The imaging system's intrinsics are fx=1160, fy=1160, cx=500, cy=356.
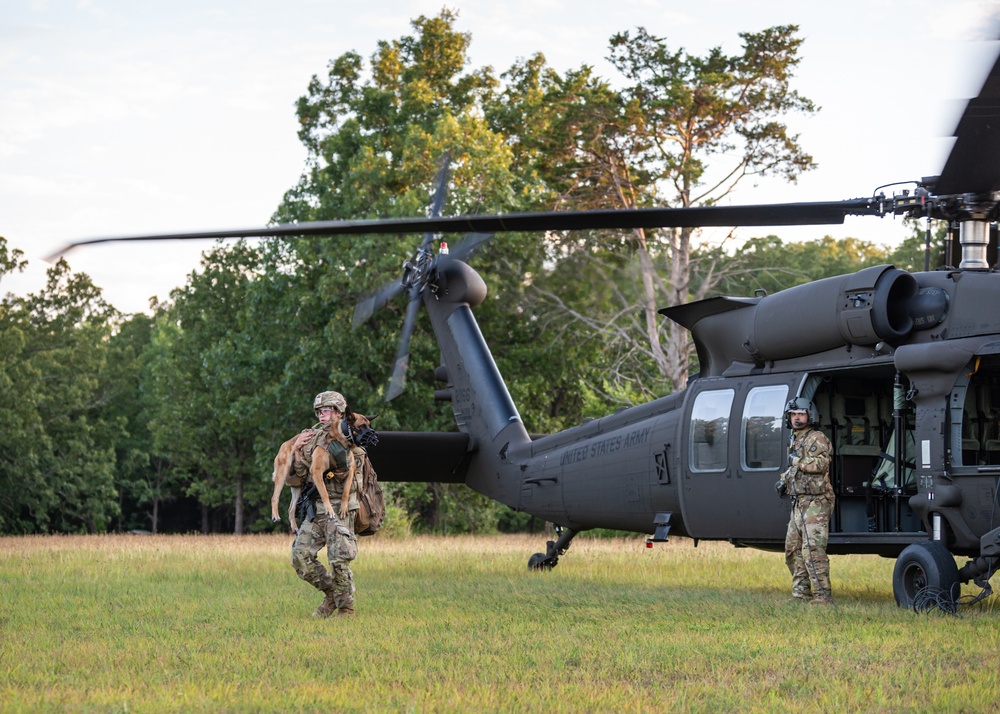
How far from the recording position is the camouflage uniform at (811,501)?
10.6m

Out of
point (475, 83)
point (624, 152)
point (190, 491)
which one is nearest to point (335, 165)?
point (475, 83)

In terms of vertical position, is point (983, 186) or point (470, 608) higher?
point (983, 186)

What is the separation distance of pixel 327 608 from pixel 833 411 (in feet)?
17.3

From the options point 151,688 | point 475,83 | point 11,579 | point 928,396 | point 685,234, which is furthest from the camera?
point 475,83

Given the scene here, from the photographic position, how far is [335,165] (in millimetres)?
37969

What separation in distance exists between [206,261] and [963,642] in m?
44.4

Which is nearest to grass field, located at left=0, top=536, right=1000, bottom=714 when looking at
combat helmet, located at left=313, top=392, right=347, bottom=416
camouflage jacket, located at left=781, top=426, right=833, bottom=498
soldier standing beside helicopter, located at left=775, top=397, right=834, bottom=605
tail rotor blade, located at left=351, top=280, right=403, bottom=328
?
soldier standing beside helicopter, located at left=775, top=397, right=834, bottom=605

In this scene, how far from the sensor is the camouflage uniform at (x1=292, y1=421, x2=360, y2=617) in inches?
394

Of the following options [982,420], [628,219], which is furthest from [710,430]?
[628,219]

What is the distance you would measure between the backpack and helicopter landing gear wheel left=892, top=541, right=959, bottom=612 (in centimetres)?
459

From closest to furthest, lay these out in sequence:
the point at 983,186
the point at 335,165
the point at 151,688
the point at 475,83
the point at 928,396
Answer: the point at 151,688
the point at 983,186
the point at 928,396
the point at 335,165
the point at 475,83

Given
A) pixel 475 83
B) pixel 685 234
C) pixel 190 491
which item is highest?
pixel 475 83

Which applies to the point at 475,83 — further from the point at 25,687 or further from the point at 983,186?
the point at 25,687

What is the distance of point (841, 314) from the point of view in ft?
34.6
